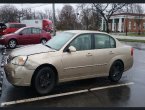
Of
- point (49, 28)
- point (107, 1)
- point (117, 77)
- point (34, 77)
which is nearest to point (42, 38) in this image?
point (117, 77)

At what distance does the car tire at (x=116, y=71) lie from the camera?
26.7ft

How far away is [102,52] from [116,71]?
89 centimetres

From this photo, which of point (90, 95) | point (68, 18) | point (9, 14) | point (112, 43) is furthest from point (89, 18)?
point (90, 95)

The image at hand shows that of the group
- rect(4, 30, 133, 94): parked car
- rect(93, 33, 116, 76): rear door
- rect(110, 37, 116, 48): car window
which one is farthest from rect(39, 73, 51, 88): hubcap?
rect(110, 37, 116, 48): car window

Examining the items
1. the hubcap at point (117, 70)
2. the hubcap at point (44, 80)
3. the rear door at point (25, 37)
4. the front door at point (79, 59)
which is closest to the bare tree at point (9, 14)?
the rear door at point (25, 37)

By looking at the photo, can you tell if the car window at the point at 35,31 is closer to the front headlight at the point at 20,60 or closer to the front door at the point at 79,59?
the front door at the point at 79,59

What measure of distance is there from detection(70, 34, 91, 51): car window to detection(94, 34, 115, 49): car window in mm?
277

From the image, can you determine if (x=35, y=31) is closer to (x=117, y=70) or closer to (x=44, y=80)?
(x=117, y=70)

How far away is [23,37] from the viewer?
17688 mm

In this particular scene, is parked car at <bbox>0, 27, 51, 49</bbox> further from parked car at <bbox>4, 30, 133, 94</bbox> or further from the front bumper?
the front bumper

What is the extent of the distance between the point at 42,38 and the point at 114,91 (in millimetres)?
12155

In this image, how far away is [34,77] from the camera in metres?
6.45

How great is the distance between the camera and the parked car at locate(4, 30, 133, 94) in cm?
641

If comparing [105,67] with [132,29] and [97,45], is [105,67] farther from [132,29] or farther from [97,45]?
[132,29]
